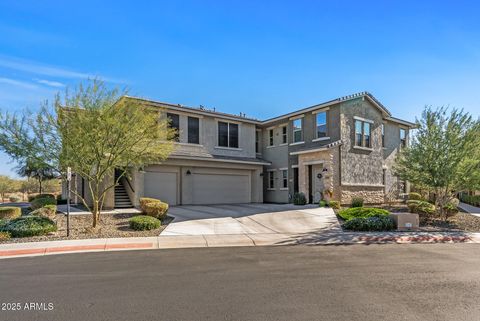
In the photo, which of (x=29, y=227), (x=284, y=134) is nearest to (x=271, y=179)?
(x=284, y=134)

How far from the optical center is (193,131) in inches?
895

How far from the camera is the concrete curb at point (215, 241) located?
10.5 m

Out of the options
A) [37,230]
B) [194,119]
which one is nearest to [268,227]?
[37,230]

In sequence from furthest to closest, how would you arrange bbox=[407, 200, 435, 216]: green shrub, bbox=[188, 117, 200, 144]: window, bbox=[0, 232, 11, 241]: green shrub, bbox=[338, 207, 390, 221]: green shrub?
1. bbox=[188, 117, 200, 144]: window
2. bbox=[407, 200, 435, 216]: green shrub
3. bbox=[338, 207, 390, 221]: green shrub
4. bbox=[0, 232, 11, 241]: green shrub

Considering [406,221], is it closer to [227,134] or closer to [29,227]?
[227,134]

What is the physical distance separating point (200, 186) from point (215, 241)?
11549mm

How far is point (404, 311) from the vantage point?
518 cm

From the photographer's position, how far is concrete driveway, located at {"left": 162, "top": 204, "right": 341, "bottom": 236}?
13.6 metres

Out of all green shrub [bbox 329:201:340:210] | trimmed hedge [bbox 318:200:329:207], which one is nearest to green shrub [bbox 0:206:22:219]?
trimmed hedge [bbox 318:200:329:207]

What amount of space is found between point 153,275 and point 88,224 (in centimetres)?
862

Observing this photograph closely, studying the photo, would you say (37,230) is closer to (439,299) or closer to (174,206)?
(174,206)

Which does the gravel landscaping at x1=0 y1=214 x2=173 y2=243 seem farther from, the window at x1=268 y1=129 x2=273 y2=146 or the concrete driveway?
the window at x1=268 y1=129 x2=273 y2=146

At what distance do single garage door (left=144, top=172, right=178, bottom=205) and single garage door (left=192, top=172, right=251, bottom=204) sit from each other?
57.4 inches

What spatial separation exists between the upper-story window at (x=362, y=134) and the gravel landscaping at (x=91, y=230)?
13.7 m
